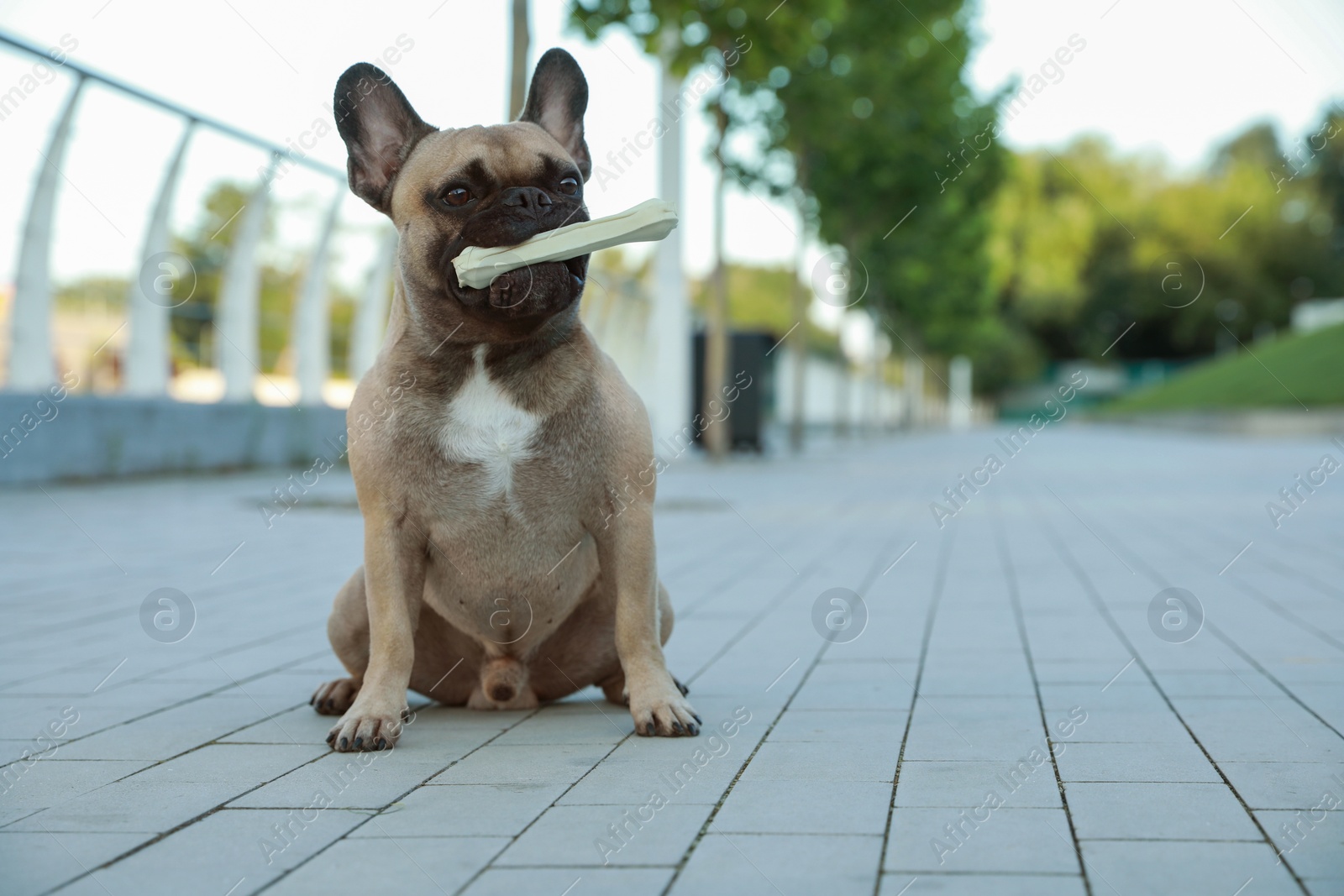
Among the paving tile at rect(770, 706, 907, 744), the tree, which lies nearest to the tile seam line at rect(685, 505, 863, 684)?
the paving tile at rect(770, 706, 907, 744)

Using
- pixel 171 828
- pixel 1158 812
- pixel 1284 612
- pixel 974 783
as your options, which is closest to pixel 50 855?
pixel 171 828

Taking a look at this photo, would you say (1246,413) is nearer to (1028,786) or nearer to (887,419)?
(887,419)

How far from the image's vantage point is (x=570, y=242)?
11.7 ft

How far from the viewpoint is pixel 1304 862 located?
2713mm

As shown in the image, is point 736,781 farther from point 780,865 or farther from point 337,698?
point 337,698

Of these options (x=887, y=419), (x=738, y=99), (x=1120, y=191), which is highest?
(x=1120, y=191)

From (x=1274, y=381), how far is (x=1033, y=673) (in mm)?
53091

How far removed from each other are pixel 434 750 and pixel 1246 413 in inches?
1922

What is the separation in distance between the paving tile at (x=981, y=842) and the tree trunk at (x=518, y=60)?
825 centimetres

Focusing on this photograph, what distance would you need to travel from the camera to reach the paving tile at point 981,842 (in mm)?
2713

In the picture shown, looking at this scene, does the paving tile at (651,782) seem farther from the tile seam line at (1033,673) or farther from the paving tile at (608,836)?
the tile seam line at (1033,673)

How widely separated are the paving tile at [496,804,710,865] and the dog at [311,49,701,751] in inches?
33.7

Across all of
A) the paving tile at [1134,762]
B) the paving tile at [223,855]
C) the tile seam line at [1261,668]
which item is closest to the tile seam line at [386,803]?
the paving tile at [223,855]

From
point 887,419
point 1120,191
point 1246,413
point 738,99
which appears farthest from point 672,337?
point 1120,191
